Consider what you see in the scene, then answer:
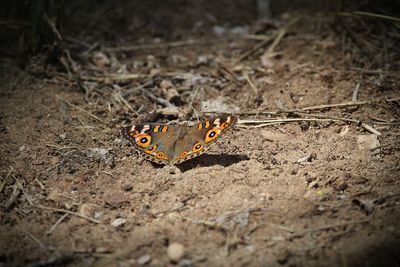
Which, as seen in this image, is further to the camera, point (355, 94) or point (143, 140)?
point (355, 94)

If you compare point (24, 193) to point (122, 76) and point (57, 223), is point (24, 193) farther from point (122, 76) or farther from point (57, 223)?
point (122, 76)

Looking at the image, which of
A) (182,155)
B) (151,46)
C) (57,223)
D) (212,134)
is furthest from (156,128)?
(151,46)

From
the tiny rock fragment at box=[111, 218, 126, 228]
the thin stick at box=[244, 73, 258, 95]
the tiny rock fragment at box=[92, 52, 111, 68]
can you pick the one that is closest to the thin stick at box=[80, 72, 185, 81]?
the tiny rock fragment at box=[92, 52, 111, 68]

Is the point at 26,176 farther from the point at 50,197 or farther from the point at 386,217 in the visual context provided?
the point at 386,217

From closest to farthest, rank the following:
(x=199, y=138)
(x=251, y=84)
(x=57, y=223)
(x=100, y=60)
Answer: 1. (x=57, y=223)
2. (x=199, y=138)
3. (x=251, y=84)
4. (x=100, y=60)

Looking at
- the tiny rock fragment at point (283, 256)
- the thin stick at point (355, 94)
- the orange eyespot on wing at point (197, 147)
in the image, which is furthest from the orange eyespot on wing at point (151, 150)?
the thin stick at point (355, 94)

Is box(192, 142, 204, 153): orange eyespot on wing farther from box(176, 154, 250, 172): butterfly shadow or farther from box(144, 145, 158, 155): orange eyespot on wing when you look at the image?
box(144, 145, 158, 155): orange eyespot on wing

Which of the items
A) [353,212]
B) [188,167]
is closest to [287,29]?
[188,167]
